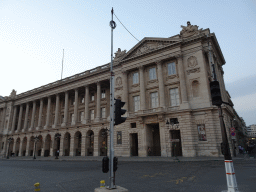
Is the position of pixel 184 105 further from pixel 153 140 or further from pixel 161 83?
pixel 153 140

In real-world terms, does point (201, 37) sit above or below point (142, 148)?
above

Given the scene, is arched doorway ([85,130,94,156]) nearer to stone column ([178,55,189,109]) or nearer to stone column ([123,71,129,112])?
stone column ([123,71,129,112])

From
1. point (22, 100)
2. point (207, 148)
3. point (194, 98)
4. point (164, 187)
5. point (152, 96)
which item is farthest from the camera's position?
point (22, 100)

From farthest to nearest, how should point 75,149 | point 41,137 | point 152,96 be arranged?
point 41,137 → point 75,149 → point 152,96

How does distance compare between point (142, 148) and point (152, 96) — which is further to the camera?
point (152, 96)

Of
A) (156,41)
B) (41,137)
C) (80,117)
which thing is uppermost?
(156,41)

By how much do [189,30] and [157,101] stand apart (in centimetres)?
1243

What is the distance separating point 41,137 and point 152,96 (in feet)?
109

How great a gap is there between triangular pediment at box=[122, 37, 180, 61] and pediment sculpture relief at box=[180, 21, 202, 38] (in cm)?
190

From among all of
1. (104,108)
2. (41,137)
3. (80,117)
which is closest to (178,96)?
(104,108)

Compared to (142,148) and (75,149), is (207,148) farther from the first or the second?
(75,149)

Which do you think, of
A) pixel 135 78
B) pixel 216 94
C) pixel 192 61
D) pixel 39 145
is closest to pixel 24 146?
pixel 39 145

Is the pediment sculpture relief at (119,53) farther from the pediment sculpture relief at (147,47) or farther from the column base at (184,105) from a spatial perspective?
the column base at (184,105)

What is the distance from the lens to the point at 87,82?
40.6 meters
